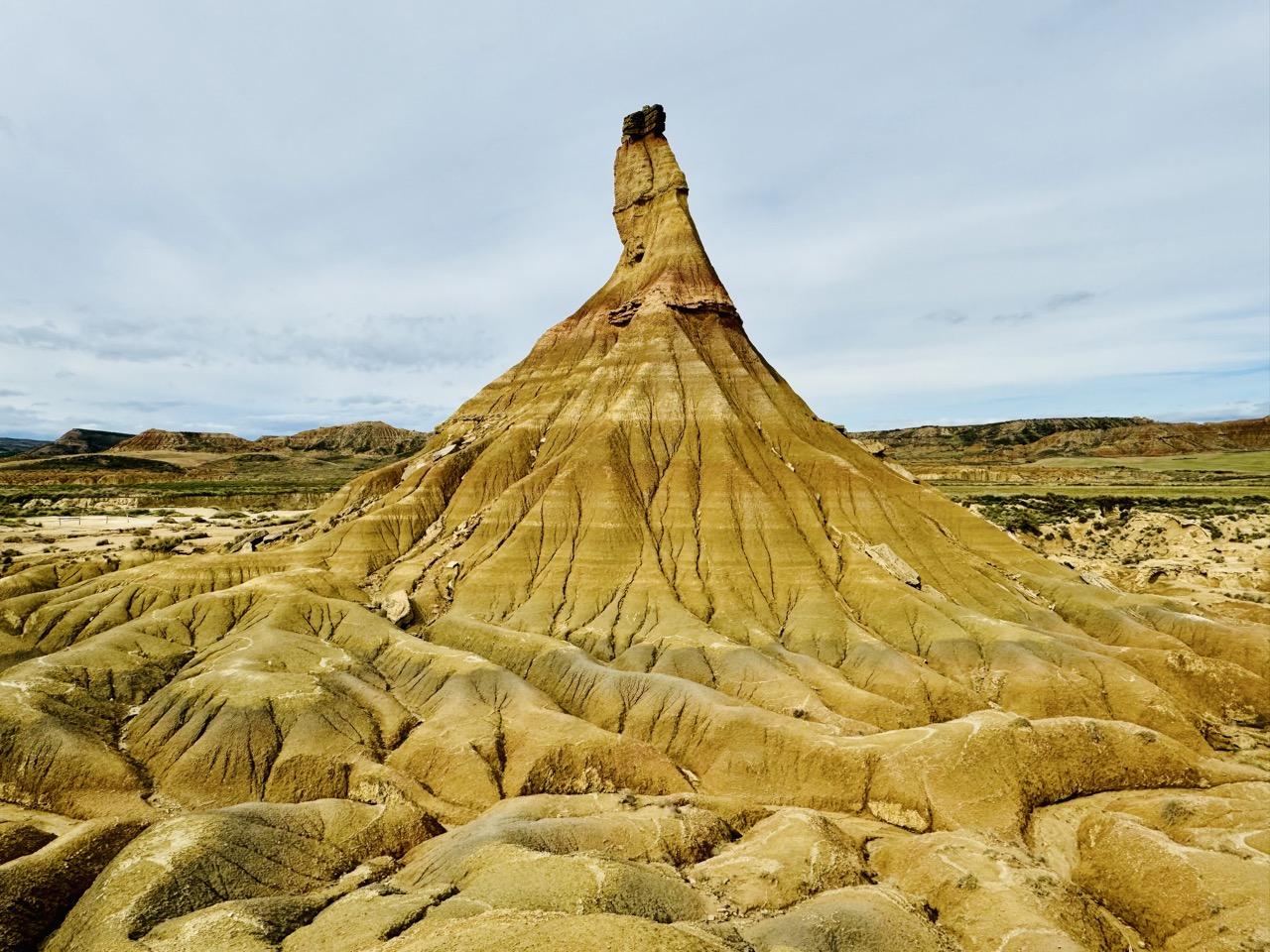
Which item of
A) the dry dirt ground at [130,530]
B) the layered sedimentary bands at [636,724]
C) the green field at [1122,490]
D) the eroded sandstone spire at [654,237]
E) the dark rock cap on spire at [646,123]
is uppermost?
the dark rock cap on spire at [646,123]

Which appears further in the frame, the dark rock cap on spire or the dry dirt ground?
the dark rock cap on spire

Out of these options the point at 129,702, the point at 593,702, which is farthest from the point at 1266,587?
the point at 129,702

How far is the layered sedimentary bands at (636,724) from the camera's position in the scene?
20656mm

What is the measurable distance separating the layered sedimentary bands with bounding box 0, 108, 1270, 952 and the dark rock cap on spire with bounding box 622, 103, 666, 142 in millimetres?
44273

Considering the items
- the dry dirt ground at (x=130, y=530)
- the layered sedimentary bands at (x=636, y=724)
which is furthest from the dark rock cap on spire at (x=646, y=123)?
the dry dirt ground at (x=130, y=530)

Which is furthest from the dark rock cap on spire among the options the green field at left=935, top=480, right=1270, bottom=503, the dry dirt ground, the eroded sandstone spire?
the green field at left=935, top=480, right=1270, bottom=503

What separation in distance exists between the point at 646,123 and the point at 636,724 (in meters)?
89.8

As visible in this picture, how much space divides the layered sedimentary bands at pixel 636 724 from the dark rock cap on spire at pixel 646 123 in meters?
44.3

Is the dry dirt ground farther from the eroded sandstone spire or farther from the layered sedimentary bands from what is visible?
the eroded sandstone spire

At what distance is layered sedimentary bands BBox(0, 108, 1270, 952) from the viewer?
20.7 m

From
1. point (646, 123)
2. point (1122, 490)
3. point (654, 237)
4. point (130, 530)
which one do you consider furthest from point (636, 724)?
point (1122, 490)

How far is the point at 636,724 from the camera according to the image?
39.2 metres

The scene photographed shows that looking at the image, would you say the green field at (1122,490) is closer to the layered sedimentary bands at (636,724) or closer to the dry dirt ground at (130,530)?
the layered sedimentary bands at (636,724)

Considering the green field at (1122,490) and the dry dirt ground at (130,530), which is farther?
the green field at (1122,490)
